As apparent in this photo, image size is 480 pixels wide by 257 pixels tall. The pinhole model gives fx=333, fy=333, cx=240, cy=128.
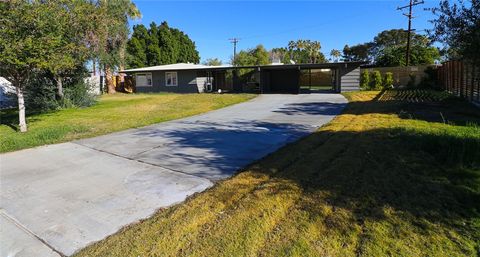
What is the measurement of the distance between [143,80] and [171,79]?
9.57 ft

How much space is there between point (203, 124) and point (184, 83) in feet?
59.8

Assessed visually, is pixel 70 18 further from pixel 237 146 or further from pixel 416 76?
pixel 416 76

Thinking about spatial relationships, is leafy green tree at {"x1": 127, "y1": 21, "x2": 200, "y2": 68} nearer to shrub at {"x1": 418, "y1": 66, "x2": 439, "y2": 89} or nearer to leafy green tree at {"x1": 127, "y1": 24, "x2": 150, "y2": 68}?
leafy green tree at {"x1": 127, "y1": 24, "x2": 150, "y2": 68}

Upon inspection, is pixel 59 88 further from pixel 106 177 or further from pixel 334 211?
pixel 334 211

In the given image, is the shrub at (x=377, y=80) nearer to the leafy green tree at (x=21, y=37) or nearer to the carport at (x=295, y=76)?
the carport at (x=295, y=76)

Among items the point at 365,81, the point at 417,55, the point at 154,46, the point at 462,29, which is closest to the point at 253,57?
the point at 154,46

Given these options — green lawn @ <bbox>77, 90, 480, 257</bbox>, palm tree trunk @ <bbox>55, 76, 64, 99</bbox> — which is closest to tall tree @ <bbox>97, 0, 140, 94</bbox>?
palm tree trunk @ <bbox>55, 76, 64, 99</bbox>

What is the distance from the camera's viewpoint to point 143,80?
29.1 m

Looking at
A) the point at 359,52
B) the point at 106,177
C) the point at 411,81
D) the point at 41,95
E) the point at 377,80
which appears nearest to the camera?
the point at 106,177

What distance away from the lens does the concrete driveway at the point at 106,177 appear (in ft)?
10.7

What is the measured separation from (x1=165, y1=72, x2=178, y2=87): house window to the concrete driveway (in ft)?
64.4

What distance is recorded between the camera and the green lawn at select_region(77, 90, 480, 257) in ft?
8.78

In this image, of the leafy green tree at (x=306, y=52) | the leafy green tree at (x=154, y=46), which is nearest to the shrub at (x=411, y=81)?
the leafy green tree at (x=154, y=46)

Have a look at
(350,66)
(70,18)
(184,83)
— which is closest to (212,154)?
(70,18)
